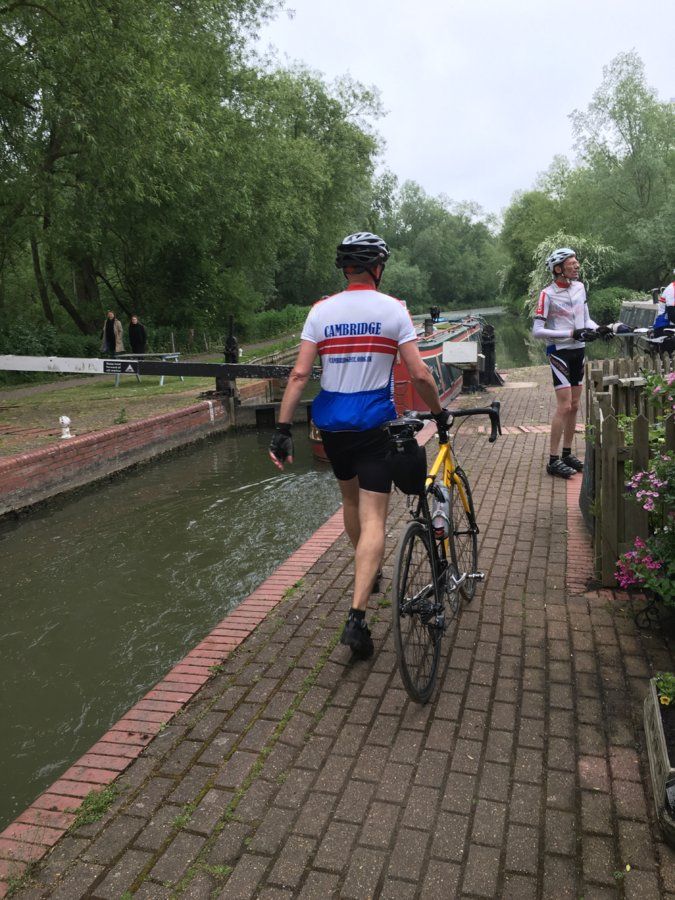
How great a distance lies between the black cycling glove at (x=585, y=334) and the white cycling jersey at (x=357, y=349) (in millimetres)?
3361

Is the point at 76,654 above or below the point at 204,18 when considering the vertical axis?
below

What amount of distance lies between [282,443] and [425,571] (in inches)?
35.9

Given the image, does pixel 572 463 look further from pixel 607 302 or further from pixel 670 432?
pixel 607 302

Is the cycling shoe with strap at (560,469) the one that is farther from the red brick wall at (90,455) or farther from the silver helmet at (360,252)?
the red brick wall at (90,455)

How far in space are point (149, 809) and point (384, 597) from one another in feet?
6.75

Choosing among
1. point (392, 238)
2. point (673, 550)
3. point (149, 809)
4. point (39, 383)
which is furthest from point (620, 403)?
point (392, 238)

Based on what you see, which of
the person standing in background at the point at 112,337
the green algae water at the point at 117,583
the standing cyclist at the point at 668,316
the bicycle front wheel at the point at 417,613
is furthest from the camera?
the person standing in background at the point at 112,337

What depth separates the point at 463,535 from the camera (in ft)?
14.2

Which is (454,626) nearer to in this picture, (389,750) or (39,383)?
(389,750)

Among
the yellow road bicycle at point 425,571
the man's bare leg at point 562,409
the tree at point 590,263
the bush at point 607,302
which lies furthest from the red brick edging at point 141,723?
the tree at point 590,263

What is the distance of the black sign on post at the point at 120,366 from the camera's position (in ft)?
36.2

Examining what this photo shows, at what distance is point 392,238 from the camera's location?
7938cm

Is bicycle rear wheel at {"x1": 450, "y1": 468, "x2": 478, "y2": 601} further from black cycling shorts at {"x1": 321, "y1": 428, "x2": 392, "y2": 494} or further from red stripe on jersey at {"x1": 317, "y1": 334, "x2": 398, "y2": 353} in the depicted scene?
red stripe on jersey at {"x1": 317, "y1": 334, "x2": 398, "y2": 353}

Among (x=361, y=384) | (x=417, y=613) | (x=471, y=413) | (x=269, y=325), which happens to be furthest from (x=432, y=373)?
(x=269, y=325)
